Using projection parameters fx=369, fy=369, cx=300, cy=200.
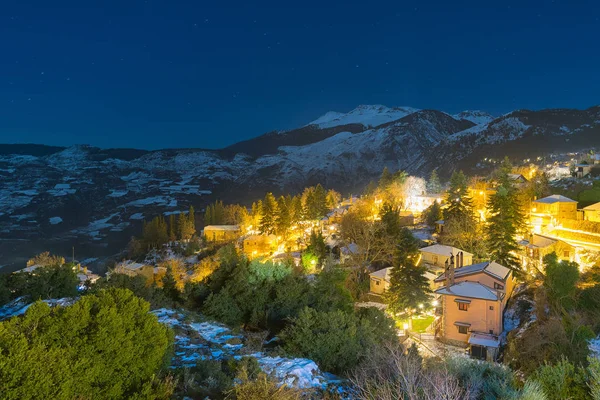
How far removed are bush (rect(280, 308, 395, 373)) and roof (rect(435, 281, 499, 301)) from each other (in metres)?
12.2

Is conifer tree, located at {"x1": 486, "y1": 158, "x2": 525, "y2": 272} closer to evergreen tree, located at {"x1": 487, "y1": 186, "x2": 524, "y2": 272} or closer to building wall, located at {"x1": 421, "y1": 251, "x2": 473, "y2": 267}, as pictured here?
evergreen tree, located at {"x1": 487, "y1": 186, "x2": 524, "y2": 272}

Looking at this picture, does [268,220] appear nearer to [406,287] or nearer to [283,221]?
[283,221]

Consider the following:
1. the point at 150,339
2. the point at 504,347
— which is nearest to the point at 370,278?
the point at 504,347

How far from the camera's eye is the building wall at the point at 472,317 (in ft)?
61.2

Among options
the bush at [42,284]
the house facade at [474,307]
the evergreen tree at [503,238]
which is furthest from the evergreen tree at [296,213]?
the bush at [42,284]

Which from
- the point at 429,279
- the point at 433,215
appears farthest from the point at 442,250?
the point at 433,215

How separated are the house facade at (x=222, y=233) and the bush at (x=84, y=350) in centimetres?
4115

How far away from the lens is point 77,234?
87.3 meters

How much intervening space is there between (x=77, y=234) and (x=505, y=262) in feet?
302

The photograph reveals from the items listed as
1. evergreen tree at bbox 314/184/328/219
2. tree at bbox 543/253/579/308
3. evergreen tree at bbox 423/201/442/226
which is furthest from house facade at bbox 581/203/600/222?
evergreen tree at bbox 314/184/328/219

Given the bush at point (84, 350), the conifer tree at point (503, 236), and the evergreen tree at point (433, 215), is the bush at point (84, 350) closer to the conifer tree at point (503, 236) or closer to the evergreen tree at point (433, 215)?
the conifer tree at point (503, 236)

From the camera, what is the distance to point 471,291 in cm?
1920

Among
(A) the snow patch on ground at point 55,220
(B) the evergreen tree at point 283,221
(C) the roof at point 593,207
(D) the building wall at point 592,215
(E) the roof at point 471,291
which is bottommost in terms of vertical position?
(A) the snow patch on ground at point 55,220

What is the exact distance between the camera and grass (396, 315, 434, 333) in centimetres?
1998
